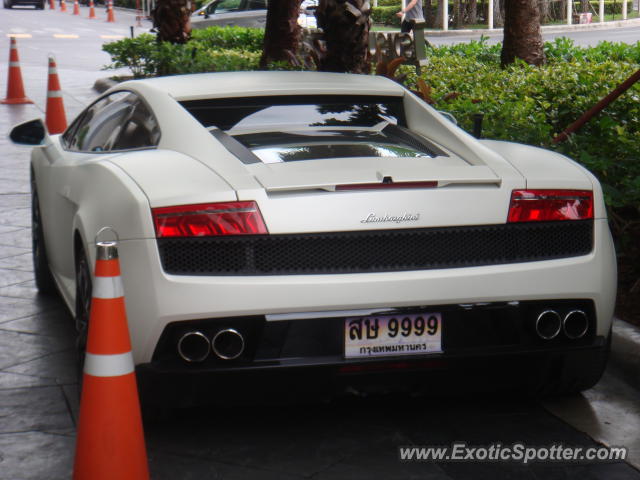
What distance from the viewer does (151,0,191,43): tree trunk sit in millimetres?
18422

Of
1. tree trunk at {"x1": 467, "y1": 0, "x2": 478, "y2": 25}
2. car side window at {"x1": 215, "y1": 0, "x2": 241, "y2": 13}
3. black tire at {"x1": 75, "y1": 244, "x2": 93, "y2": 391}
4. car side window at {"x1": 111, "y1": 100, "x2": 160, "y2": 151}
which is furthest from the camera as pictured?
tree trunk at {"x1": 467, "y1": 0, "x2": 478, "y2": 25}

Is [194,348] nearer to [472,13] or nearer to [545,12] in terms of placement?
[545,12]

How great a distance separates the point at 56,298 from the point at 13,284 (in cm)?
44

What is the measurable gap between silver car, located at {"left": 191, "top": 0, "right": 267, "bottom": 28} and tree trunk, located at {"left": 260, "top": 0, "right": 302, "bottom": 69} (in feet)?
35.9

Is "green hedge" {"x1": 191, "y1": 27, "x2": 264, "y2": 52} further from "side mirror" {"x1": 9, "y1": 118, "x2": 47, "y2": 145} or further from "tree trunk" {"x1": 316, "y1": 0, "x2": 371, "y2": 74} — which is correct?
"side mirror" {"x1": 9, "y1": 118, "x2": 47, "y2": 145}

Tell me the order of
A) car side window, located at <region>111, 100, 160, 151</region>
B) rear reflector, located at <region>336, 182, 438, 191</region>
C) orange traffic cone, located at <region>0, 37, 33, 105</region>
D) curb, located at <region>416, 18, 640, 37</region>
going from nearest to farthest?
rear reflector, located at <region>336, 182, 438, 191</region> < car side window, located at <region>111, 100, 160, 151</region> < orange traffic cone, located at <region>0, 37, 33, 105</region> < curb, located at <region>416, 18, 640, 37</region>

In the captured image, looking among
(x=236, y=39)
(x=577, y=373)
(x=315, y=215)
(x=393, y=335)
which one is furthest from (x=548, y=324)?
(x=236, y=39)

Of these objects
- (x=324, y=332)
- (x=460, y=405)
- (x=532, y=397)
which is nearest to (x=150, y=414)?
(x=324, y=332)

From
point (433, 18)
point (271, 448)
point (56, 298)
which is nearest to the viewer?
point (271, 448)

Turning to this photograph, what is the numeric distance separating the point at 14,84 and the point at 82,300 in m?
13.1

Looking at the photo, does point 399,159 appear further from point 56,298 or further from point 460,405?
point 56,298

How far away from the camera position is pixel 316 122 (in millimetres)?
4895

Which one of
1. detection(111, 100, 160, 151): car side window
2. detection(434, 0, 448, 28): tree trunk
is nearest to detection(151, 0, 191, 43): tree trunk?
detection(111, 100, 160, 151): car side window

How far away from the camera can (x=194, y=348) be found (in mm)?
3918
